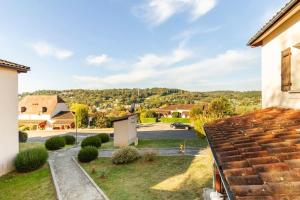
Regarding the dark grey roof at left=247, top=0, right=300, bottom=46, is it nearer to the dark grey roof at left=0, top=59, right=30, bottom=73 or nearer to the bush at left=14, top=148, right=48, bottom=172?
the dark grey roof at left=0, top=59, right=30, bottom=73

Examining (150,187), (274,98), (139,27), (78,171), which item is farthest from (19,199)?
(139,27)

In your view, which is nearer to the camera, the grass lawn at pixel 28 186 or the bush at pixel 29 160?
the grass lawn at pixel 28 186

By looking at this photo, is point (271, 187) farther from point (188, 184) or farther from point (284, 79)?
point (188, 184)

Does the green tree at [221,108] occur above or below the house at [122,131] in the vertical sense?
above

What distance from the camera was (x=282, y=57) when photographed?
28.7ft

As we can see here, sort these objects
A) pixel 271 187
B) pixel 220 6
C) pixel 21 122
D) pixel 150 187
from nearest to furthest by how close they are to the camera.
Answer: pixel 271 187, pixel 150 187, pixel 220 6, pixel 21 122

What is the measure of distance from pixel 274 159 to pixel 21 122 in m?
67.5

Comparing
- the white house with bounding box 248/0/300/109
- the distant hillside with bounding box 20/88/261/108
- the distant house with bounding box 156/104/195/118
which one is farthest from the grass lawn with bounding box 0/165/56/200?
the distant hillside with bounding box 20/88/261/108

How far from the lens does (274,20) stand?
8219 millimetres

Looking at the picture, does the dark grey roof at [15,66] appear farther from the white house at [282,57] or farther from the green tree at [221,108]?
the green tree at [221,108]

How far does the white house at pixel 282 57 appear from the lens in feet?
24.7

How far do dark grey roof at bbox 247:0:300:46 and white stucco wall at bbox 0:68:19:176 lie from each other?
1394 centimetres

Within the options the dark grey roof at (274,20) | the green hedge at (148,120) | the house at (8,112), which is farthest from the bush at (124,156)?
the green hedge at (148,120)

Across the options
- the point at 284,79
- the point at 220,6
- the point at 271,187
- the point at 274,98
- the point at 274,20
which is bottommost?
the point at 271,187
